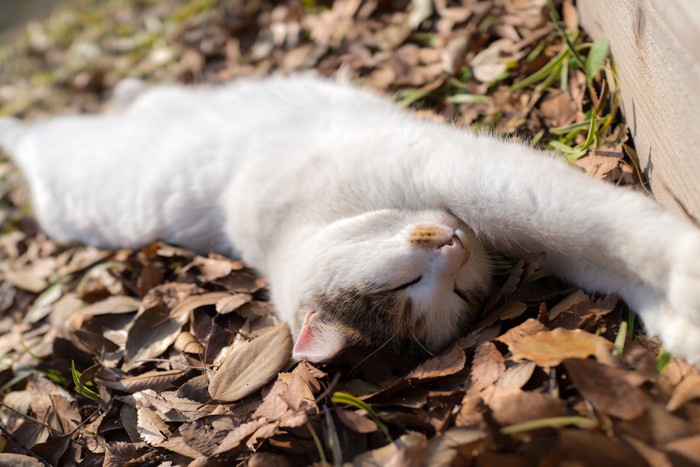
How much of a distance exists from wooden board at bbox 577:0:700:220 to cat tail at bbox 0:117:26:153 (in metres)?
4.53

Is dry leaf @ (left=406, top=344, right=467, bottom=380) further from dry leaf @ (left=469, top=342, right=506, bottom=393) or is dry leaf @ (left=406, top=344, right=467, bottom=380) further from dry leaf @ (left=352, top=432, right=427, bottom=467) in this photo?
dry leaf @ (left=352, top=432, right=427, bottom=467)

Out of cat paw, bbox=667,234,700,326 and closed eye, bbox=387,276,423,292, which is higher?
cat paw, bbox=667,234,700,326

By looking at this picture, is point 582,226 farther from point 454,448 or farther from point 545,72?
point 545,72

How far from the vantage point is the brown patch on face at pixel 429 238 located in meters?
2.15

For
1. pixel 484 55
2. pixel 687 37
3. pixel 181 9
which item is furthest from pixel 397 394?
pixel 181 9

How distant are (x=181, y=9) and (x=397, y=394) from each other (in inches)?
203

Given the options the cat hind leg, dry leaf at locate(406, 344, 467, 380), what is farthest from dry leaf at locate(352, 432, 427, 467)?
the cat hind leg

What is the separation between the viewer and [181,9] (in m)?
5.91

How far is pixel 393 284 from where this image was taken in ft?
7.24

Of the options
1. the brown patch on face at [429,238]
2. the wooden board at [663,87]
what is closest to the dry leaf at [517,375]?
the brown patch on face at [429,238]

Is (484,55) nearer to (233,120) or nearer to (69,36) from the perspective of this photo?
(233,120)

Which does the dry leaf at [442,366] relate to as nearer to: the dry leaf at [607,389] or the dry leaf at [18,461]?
the dry leaf at [607,389]

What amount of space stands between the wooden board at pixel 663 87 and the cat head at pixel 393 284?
74 centimetres

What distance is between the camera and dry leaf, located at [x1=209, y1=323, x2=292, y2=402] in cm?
226
